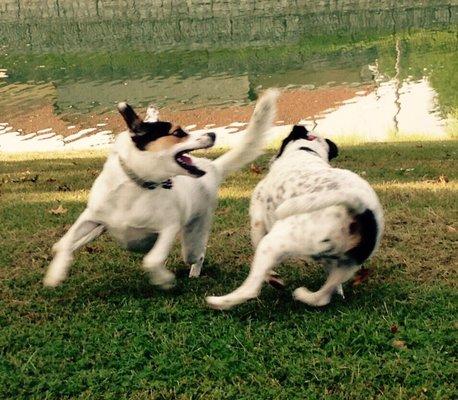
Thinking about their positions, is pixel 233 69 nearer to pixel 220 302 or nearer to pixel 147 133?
pixel 147 133

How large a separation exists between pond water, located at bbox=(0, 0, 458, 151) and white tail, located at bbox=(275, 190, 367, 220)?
36.6ft

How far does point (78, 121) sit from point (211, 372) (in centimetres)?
1743

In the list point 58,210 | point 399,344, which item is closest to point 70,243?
point 399,344

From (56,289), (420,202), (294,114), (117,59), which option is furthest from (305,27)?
(56,289)

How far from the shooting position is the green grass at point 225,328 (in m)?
3.74

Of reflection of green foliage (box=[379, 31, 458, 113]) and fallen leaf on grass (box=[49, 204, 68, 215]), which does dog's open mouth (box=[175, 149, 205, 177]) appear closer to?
fallen leaf on grass (box=[49, 204, 68, 215])

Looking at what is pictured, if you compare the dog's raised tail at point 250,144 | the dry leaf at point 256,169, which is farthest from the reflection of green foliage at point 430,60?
the dog's raised tail at point 250,144

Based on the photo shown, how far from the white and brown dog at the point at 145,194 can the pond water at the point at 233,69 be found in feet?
35.7

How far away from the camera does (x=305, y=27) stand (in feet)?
147

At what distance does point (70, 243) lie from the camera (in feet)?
16.0

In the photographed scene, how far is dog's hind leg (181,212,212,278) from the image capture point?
17.4ft

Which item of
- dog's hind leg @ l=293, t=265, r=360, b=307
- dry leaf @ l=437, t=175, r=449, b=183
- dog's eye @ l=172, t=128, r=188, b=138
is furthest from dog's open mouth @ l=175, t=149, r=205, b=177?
dry leaf @ l=437, t=175, r=449, b=183

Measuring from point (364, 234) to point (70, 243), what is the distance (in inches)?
82.2

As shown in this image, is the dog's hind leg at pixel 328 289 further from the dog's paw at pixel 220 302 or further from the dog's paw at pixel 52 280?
the dog's paw at pixel 52 280
